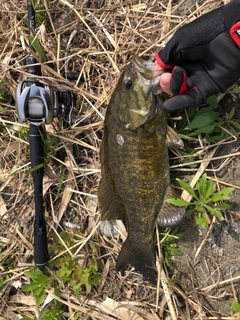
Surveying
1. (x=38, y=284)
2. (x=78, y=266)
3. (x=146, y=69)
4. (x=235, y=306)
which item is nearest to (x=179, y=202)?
(x=235, y=306)

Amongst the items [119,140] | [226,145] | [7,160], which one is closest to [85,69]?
[119,140]

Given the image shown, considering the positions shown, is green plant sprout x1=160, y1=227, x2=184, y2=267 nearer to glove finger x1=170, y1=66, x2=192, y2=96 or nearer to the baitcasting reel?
glove finger x1=170, y1=66, x2=192, y2=96

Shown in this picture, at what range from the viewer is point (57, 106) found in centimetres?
262

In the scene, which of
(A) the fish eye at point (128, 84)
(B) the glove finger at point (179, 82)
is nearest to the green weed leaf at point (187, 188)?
(B) the glove finger at point (179, 82)

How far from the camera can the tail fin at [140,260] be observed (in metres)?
2.68

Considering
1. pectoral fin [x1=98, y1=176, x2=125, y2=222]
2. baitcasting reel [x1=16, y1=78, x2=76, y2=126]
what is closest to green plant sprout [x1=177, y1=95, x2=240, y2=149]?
pectoral fin [x1=98, y1=176, x2=125, y2=222]

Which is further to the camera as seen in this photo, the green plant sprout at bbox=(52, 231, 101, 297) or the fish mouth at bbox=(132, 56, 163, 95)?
the green plant sprout at bbox=(52, 231, 101, 297)

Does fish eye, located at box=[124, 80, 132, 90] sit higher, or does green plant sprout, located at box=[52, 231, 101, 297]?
fish eye, located at box=[124, 80, 132, 90]

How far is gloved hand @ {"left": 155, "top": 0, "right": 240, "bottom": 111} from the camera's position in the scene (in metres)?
2.13

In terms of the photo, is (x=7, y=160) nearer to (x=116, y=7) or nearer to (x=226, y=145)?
(x=116, y=7)

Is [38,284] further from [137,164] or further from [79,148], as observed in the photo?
[137,164]

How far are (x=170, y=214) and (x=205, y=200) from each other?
0.91 feet

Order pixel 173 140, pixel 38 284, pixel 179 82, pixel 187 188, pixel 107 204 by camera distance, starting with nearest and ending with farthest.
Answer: pixel 179 82
pixel 173 140
pixel 187 188
pixel 107 204
pixel 38 284

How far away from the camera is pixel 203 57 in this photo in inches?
89.7
